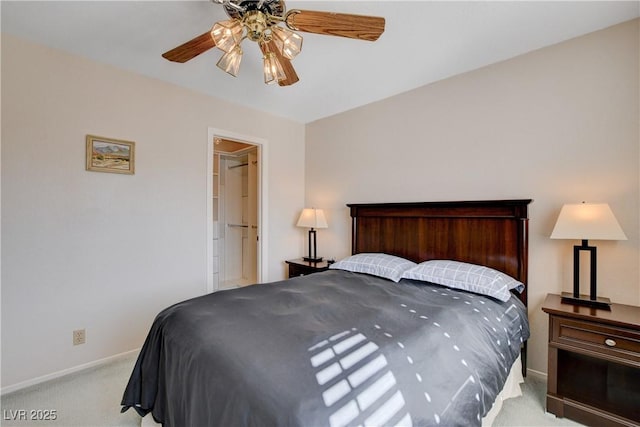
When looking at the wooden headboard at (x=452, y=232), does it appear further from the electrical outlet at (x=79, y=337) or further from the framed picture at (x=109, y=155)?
the electrical outlet at (x=79, y=337)

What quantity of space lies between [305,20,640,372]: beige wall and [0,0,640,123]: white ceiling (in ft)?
0.59

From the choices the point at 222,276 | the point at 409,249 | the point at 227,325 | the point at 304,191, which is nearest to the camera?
the point at 227,325

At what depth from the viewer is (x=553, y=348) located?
1827mm

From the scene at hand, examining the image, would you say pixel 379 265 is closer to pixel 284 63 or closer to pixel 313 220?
pixel 313 220

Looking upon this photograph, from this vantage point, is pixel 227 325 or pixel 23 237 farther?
pixel 23 237

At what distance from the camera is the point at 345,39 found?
2135 millimetres

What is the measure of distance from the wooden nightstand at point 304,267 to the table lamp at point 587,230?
2146 millimetres

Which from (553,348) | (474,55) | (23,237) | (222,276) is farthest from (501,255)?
(222,276)

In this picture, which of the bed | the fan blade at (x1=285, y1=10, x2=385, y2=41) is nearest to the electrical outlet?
the bed

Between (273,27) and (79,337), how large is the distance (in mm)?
2752

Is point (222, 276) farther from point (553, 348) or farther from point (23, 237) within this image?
point (553, 348)

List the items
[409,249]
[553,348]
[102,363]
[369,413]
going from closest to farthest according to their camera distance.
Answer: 1. [369,413]
2. [553,348]
3. [102,363]
4. [409,249]

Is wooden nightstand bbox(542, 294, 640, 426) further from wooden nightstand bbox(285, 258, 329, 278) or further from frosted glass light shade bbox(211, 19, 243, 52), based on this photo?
frosted glass light shade bbox(211, 19, 243, 52)

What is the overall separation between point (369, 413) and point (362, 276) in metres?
1.66
